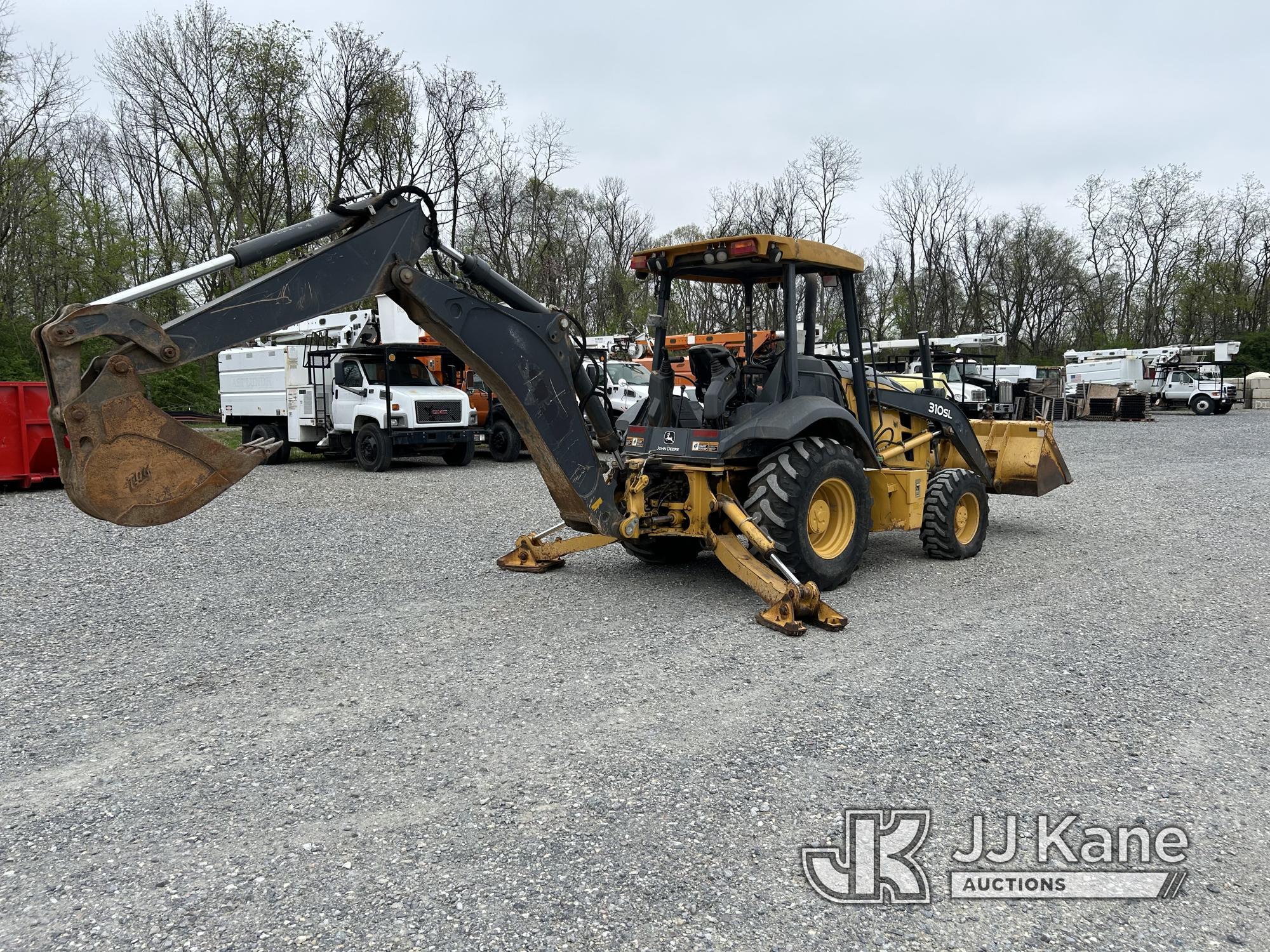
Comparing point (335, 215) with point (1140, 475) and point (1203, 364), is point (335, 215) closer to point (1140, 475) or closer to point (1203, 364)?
point (1140, 475)

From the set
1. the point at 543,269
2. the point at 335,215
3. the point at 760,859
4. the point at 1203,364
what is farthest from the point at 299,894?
the point at 1203,364

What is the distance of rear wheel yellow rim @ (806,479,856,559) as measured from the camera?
7164 millimetres

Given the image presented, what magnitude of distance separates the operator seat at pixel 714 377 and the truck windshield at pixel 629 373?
483 inches

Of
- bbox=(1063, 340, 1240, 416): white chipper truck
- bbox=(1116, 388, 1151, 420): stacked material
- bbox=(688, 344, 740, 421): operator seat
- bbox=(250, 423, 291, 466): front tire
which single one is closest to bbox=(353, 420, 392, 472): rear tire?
bbox=(250, 423, 291, 466): front tire

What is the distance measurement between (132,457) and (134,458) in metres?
0.01

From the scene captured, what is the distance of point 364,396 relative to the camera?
1680 centimetres

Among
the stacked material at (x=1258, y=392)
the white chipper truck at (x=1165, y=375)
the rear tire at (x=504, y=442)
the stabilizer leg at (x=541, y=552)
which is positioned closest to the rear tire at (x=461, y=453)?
the rear tire at (x=504, y=442)

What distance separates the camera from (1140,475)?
15352 mm

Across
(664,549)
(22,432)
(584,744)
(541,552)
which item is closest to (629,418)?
(664,549)

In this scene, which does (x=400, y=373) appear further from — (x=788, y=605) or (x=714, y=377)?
(x=788, y=605)

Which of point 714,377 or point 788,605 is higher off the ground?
point 714,377

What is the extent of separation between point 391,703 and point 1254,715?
4189 millimetres

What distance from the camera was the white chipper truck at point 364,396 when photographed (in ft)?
54.1

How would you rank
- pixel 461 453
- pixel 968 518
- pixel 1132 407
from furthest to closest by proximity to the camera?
1. pixel 1132 407
2. pixel 461 453
3. pixel 968 518
